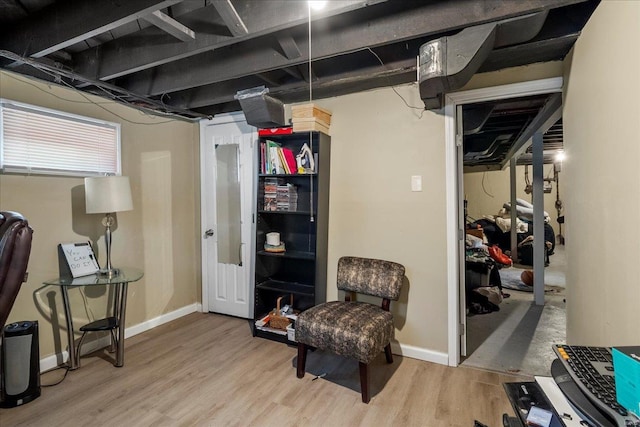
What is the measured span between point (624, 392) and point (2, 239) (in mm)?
1840

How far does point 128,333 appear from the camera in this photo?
305 cm

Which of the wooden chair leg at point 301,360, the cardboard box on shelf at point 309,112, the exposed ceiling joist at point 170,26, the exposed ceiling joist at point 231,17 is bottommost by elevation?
the wooden chair leg at point 301,360

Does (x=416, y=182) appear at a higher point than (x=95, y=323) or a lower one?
higher

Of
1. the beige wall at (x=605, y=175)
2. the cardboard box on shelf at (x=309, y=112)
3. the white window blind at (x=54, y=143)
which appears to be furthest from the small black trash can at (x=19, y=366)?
the beige wall at (x=605, y=175)

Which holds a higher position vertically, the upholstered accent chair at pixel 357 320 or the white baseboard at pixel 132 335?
the upholstered accent chair at pixel 357 320

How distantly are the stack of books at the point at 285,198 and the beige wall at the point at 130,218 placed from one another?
1.29m

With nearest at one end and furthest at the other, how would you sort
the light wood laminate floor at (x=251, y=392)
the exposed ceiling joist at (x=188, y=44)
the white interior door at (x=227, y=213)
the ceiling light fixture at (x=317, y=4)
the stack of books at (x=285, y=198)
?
1. the ceiling light fixture at (x=317, y=4)
2. the exposed ceiling joist at (x=188, y=44)
3. the light wood laminate floor at (x=251, y=392)
4. the stack of books at (x=285, y=198)
5. the white interior door at (x=227, y=213)

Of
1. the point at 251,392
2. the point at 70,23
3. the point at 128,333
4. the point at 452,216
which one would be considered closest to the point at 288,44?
the point at 70,23

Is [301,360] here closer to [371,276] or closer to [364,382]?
[364,382]

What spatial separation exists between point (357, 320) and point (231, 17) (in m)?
1.98

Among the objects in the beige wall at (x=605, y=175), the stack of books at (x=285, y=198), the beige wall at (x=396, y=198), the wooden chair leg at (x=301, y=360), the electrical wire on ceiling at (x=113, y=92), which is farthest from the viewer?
the stack of books at (x=285, y=198)

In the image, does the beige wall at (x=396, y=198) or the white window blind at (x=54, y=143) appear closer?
the white window blind at (x=54, y=143)

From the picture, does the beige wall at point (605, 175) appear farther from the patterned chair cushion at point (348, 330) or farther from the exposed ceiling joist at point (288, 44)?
the exposed ceiling joist at point (288, 44)

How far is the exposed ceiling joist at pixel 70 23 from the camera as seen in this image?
1655 millimetres
